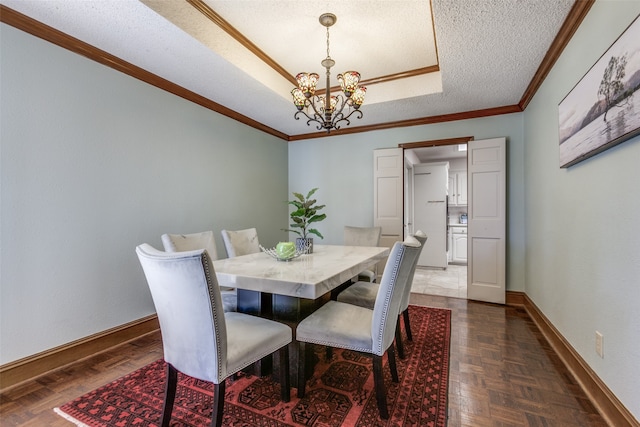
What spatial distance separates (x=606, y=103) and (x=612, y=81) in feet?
0.35

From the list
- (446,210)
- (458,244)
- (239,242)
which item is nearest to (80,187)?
(239,242)

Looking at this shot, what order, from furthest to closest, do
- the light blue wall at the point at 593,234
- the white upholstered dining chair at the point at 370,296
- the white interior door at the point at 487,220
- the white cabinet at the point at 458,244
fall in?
the white cabinet at the point at 458,244 → the white interior door at the point at 487,220 → the white upholstered dining chair at the point at 370,296 → the light blue wall at the point at 593,234

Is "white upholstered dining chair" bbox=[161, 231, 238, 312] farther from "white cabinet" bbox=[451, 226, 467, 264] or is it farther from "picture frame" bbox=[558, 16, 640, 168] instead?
"white cabinet" bbox=[451, 226, 467, 264]

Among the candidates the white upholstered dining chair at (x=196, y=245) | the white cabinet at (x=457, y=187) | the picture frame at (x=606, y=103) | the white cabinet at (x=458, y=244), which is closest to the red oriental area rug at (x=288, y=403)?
the white upholstered dining chair at (x=196, y=245)

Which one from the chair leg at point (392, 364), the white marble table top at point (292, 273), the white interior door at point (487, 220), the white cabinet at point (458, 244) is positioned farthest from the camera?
the white cabinet at point (458, 244)

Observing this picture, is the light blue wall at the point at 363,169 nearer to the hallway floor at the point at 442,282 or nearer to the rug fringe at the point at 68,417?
the hallway floor at the point at 442,282

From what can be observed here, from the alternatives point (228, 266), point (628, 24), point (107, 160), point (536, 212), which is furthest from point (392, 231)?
point (107, 160)

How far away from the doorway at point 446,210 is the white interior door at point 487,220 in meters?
1.18

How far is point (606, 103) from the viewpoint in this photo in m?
1.50

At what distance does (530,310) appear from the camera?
317cm

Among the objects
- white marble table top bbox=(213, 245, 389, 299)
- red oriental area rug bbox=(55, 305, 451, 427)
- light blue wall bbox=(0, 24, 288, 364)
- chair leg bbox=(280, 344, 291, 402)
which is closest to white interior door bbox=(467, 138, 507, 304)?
red oriental area rug bbox=(55, 305, 451, 427)

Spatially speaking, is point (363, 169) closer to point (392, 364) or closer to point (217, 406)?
point (392, 364)

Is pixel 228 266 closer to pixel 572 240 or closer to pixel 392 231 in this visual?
pixel 572 240

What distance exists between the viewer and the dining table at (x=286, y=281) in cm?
150
